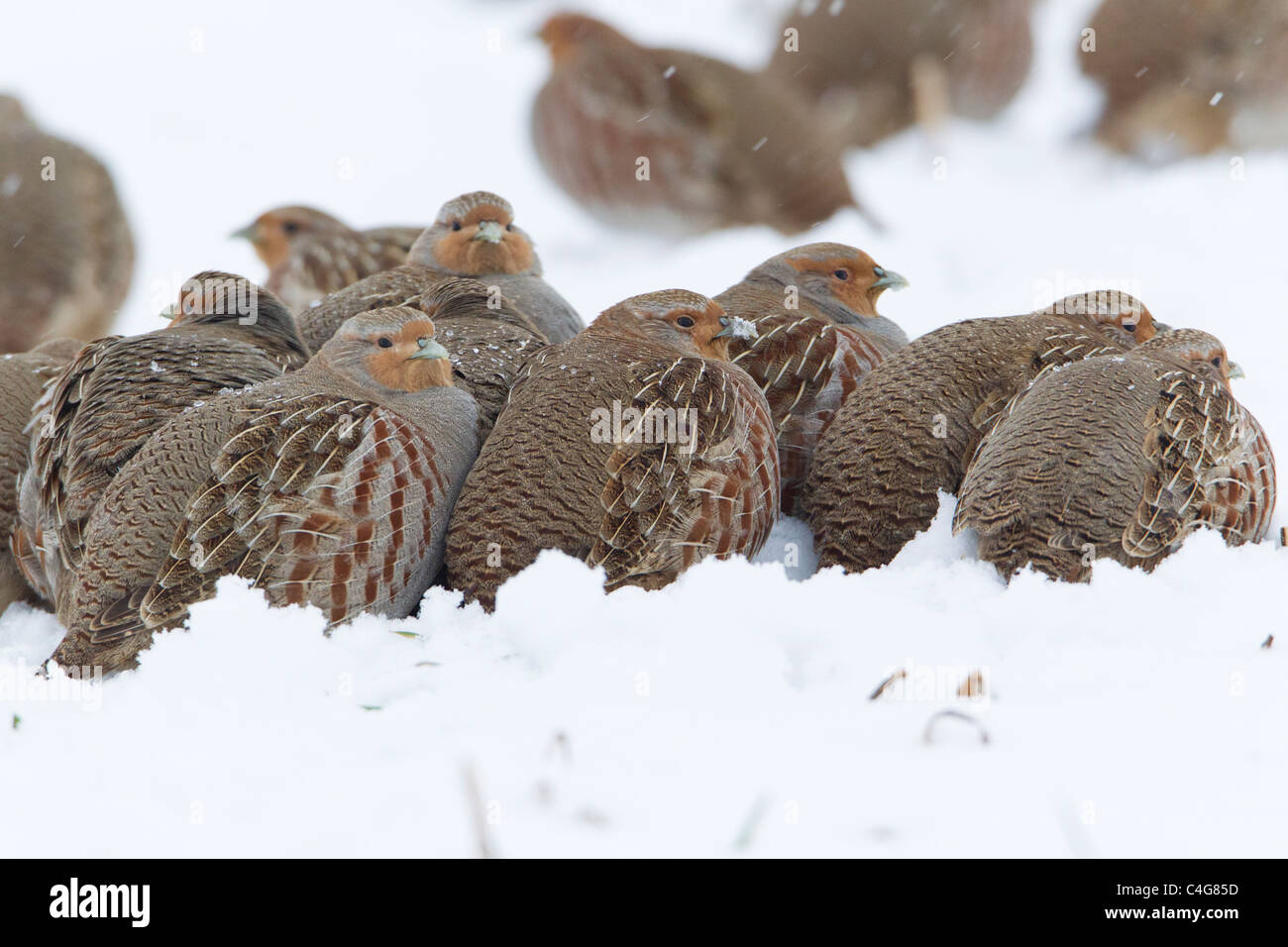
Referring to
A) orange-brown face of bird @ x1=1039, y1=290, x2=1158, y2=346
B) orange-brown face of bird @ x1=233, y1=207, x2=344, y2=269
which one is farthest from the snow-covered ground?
orange-brown face of bird @ x1=233, y1=207, x2=344, y2=269

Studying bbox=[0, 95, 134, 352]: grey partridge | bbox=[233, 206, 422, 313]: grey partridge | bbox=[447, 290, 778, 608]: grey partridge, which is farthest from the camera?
bbox=[233, 206, 422, 313]: grey partridge

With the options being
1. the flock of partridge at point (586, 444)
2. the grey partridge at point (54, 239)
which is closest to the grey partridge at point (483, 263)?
the flock of partridge at point (586, 444)

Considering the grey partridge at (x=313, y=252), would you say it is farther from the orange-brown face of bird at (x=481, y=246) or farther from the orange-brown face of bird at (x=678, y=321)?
the orange-brown face of bird at (x=678, y=321)

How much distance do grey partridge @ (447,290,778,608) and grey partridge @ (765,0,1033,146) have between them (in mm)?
6986

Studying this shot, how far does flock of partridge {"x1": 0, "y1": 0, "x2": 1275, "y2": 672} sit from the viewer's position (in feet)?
10.2

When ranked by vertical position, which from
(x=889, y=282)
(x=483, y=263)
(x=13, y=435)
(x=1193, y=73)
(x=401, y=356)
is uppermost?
(x=1193, y=73)

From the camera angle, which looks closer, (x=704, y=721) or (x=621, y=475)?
(x=704, y=721)

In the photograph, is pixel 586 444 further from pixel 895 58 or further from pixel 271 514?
pixel 895 58

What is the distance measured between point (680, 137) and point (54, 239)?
351cm

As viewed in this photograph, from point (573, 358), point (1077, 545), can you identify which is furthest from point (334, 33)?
point (1077, 545)

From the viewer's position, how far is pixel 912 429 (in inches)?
144

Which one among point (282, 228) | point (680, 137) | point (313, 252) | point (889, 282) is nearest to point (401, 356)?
point (889, 282)

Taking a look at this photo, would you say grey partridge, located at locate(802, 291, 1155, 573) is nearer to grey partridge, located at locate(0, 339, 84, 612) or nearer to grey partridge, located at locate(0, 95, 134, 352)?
grey partridge, located at locate(0, 339, 84, 612)

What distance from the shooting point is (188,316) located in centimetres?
429
